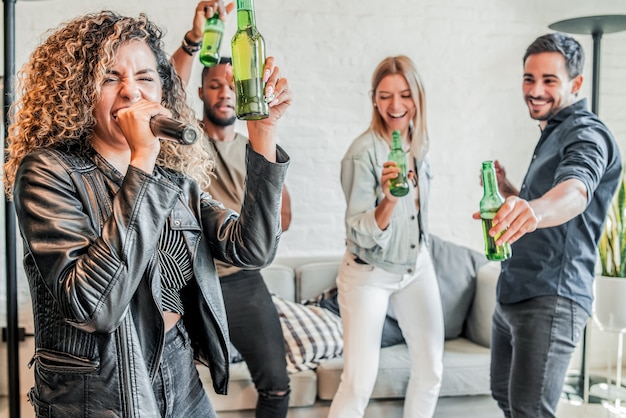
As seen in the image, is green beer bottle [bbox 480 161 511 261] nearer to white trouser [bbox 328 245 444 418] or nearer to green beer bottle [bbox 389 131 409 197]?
green beer bottle [bbox 389 131 409 197]

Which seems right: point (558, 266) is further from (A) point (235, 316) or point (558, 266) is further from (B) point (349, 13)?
(B) point (349, 13)

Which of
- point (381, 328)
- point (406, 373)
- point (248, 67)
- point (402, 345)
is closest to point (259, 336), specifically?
point (381, 328)

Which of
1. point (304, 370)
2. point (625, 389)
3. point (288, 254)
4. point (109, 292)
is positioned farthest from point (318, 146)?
point (109, 292)

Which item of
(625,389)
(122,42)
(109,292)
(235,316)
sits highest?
(122,42)

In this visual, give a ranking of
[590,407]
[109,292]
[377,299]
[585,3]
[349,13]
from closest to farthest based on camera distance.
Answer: [109,292]
[377,299]
[585,3]
[590,407]
[349,13]

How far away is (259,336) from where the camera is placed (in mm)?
2455

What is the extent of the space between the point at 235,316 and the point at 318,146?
1.29 metres

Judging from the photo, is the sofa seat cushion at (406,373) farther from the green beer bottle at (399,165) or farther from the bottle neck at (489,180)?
the bottle neck at (489,180)

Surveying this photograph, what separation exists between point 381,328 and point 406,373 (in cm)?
43

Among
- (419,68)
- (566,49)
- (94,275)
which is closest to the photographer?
(94,275)

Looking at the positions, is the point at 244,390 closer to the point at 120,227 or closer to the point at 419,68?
the point at 120,227

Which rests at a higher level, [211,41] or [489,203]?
[211,41]

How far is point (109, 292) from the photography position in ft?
3.36

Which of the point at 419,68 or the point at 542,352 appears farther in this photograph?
the point at 419,68
